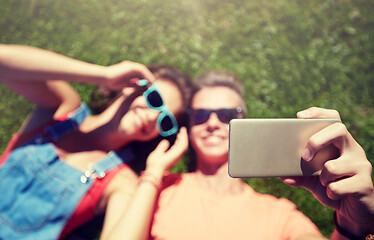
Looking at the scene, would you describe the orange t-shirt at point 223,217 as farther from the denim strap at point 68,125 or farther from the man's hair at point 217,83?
the denim strap at point 68,125

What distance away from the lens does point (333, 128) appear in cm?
145

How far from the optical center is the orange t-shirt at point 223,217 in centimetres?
220

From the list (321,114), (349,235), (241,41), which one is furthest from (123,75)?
(349,235)

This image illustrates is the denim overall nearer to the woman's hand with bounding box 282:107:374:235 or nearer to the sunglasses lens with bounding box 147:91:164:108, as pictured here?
the sunglasses lens with bounding box 147:91:164:108

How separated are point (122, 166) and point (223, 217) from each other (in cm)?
117

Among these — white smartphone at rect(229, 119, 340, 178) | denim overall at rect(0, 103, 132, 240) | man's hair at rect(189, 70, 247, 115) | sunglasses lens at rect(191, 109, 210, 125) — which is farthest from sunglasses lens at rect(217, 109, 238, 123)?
denim overall at rect(0, 103, 132, 240)

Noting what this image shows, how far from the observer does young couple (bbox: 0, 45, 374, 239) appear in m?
2.20

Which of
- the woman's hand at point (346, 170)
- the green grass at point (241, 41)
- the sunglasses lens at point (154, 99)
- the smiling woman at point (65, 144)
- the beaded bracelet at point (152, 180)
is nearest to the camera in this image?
the woman's hand at point (346, 170)

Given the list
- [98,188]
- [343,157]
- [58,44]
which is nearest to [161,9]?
[58,44]

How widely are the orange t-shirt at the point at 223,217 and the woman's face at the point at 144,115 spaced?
2.04 ft

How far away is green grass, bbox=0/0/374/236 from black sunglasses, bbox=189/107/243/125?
2.49 feet

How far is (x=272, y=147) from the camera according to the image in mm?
1551

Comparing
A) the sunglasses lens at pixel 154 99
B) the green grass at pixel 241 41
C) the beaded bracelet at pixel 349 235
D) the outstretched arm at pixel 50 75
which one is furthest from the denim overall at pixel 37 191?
the beaded bracelet at pixel 349 235

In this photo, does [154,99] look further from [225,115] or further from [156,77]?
[225,115]
